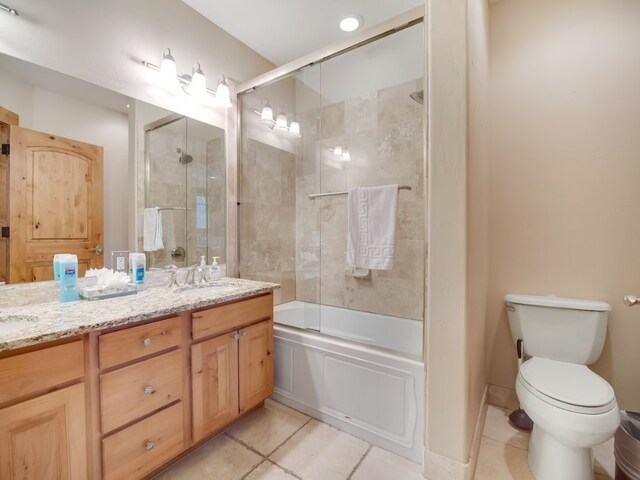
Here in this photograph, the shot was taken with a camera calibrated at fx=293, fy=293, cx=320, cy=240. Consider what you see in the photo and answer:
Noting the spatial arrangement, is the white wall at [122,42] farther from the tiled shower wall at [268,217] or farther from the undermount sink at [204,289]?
the undermount sink at [204,289]

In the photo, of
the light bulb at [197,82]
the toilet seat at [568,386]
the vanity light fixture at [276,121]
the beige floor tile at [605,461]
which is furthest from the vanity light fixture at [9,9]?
the beige floor tile at [605,461]

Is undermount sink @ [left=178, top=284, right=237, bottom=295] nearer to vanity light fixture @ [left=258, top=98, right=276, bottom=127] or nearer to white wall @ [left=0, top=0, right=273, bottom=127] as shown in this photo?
white wall @ [left=0, top=0, right=273, bottom=127]

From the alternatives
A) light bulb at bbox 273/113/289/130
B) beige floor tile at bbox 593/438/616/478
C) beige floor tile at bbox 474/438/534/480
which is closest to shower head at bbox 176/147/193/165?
light bulb at bbox 273/113/289/130

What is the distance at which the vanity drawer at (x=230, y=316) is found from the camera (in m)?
1.46

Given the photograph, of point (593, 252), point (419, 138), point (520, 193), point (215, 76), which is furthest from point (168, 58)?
point (593, 252)

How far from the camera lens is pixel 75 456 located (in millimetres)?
1028

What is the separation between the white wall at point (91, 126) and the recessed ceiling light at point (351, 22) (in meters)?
1.64

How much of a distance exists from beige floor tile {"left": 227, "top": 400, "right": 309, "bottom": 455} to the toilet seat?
1265 mm

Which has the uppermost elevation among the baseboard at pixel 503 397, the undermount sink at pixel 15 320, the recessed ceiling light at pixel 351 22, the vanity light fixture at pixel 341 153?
the recessed ceiling light at pixel 351 22

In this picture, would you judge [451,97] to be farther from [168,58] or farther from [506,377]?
[506,377]

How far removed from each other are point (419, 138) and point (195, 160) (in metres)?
1.63

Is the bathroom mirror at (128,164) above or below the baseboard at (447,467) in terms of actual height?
above

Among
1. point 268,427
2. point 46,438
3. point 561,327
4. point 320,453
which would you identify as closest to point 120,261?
point 46,438

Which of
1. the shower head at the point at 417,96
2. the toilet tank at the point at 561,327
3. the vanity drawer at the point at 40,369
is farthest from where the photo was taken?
the shower head at the point at 417,96
